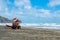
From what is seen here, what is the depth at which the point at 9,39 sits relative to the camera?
17438 mm

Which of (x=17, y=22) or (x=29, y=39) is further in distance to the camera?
(x=17, y=22)

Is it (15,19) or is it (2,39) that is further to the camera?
(15,19)

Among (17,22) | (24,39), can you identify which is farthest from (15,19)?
(24,39)

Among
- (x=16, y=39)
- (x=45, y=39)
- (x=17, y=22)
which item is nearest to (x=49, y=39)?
(x=45, y=39)

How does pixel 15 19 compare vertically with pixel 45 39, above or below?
above

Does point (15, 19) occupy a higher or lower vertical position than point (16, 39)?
higher

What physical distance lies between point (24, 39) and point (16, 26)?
10474 mm

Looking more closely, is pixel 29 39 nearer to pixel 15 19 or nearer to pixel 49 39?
pixel 49 39

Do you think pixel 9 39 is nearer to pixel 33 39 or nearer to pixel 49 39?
pixel 33 39

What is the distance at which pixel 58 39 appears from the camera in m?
17.8

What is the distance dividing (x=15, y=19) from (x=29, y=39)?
31.2 ft

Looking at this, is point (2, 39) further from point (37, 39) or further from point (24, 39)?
point (37, 39)

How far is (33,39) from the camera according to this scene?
57.9 feet

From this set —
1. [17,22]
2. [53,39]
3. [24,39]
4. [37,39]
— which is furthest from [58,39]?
[17,22]
